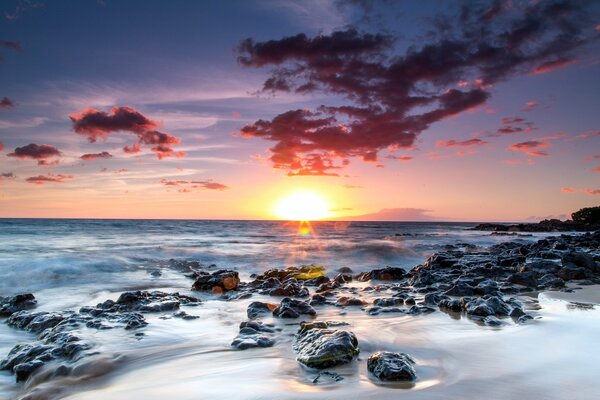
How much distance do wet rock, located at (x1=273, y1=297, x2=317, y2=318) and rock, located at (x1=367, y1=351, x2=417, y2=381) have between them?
338 centimetres

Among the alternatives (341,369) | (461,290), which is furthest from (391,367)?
(461,290)

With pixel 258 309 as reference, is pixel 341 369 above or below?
above

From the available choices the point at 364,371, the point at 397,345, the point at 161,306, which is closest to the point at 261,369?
the point at 364,371

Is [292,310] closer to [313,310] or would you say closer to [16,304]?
[313,310]

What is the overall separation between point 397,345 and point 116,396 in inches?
143

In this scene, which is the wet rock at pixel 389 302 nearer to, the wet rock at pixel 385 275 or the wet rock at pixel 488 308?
the wet rock at pixel 488 308

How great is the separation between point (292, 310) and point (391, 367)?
3.80 m

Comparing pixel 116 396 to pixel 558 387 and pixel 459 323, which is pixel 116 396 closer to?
pixel 558 387

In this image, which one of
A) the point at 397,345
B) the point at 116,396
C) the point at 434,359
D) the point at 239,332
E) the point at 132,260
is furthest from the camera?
the point at 132,260

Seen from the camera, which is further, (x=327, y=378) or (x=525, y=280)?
(x=525, y=280)

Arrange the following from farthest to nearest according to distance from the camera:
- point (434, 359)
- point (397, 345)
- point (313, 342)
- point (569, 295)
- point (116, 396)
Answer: point (569, 295) < point (397, 345) < point (313, 342) < point (434, 359) < point (116, 396)

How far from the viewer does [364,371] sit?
14.3 feet

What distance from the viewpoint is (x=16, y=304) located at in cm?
916

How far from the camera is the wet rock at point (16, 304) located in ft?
28.4
